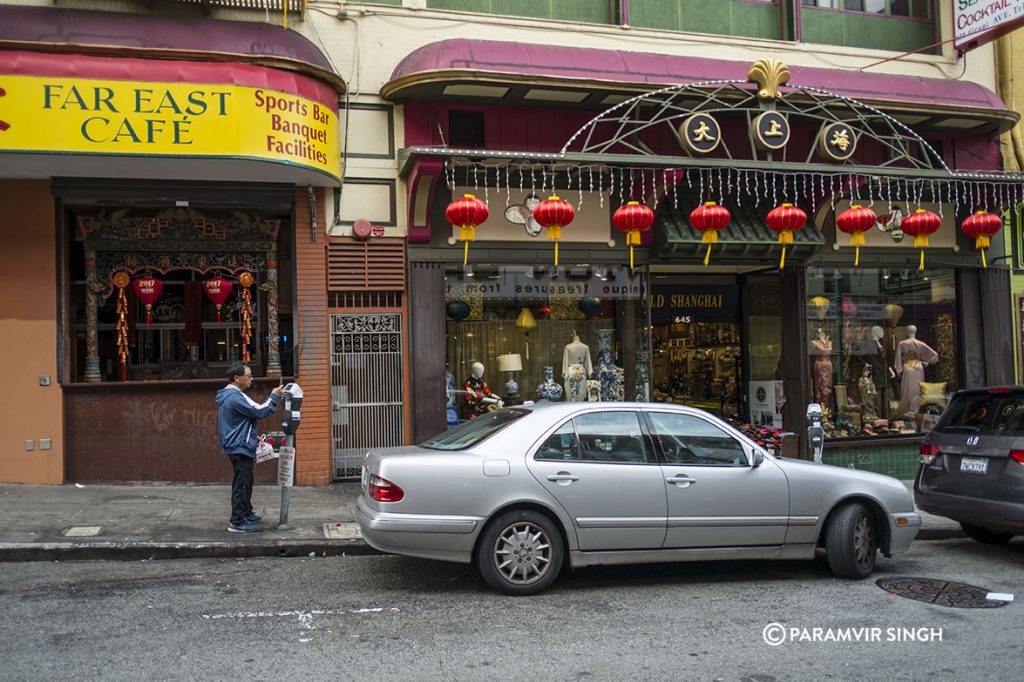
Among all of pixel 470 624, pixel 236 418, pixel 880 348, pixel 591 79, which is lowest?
pixel 470 624

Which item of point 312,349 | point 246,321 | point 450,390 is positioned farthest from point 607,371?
point 246,321

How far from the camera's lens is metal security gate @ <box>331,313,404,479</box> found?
1121 centimetres

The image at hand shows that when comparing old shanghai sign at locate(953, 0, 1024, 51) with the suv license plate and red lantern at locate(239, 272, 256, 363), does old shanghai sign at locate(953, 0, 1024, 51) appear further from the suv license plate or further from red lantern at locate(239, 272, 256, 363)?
red lantern at locate(239, 272, 256, 363)

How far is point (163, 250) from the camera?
10883 millimetres

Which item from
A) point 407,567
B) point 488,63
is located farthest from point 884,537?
point 488,63

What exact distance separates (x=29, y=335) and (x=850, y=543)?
9467mm

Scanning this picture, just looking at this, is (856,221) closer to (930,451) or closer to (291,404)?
(930,451)

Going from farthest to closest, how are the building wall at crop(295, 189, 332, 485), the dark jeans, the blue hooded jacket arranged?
the building wall at crop(295, 189, 332, 485) < the dark jeans < the blue hooded jacket

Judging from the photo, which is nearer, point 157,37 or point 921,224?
point 157,37

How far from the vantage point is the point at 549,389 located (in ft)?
40.3

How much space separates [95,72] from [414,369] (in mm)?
5053

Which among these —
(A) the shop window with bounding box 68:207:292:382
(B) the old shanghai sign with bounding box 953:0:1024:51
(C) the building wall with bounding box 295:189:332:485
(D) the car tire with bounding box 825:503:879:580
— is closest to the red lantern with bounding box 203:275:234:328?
(A) the shop window with bounding box 68:207:292:382

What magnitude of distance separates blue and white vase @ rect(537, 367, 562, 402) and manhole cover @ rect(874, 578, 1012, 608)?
5850mm

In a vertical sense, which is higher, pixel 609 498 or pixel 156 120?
pixel 156 120
